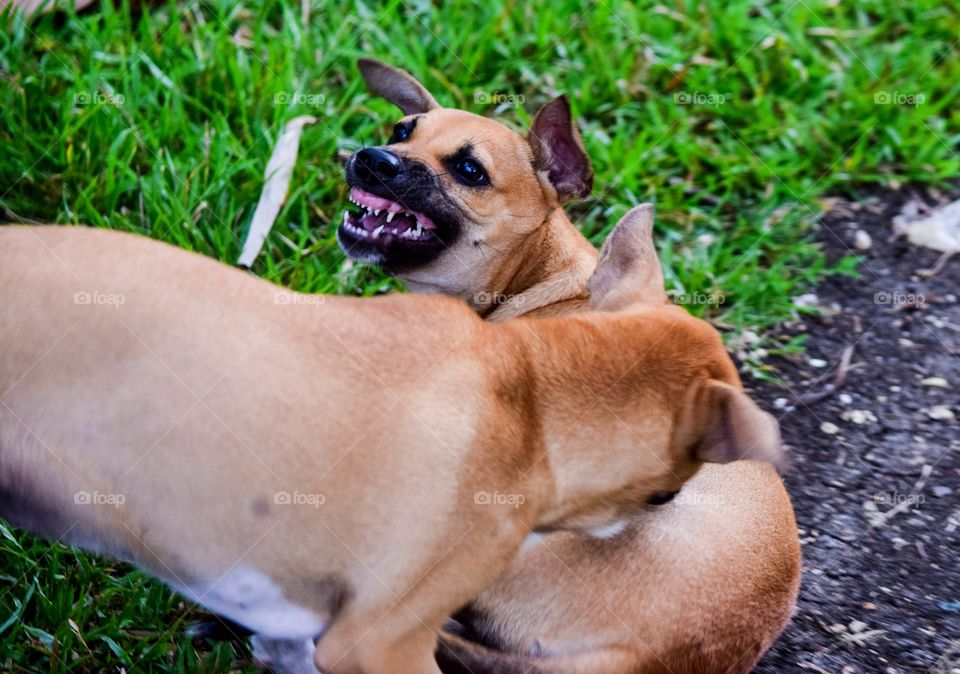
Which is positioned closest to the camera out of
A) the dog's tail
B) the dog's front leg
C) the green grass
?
the dog's tail

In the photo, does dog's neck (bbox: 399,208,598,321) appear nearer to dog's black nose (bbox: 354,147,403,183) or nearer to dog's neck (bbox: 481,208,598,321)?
dog's neck (bbox: 481,208,598,321)

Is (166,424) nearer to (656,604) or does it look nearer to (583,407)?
(583,407)

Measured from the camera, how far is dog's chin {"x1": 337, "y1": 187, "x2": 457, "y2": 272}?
472 centimetres

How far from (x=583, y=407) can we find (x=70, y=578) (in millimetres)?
1971

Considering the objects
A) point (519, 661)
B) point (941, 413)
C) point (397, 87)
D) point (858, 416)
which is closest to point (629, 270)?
point (519, 661)

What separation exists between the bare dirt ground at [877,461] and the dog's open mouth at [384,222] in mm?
1851

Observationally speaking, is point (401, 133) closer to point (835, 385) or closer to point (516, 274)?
point (516, 274)

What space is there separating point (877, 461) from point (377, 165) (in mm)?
2525

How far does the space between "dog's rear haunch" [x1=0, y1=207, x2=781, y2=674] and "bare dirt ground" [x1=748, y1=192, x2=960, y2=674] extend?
56.8 inches

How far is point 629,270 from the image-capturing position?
12.5 feet

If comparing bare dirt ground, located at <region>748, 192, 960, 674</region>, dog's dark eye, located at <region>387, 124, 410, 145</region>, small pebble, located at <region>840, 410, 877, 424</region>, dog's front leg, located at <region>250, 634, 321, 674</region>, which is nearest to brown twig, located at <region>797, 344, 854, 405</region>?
bare dirt ground, located at <region>748, 192, 960, 674</region>

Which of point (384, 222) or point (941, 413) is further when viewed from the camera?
point (941, 413)

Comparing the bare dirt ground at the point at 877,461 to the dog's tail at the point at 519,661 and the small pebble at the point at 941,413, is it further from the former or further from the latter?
the dog's tail at the point at 519,661

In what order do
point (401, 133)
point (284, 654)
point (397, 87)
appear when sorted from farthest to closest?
1. point (397, 87)
2. point (401, 133)
3. point (284, 654)
